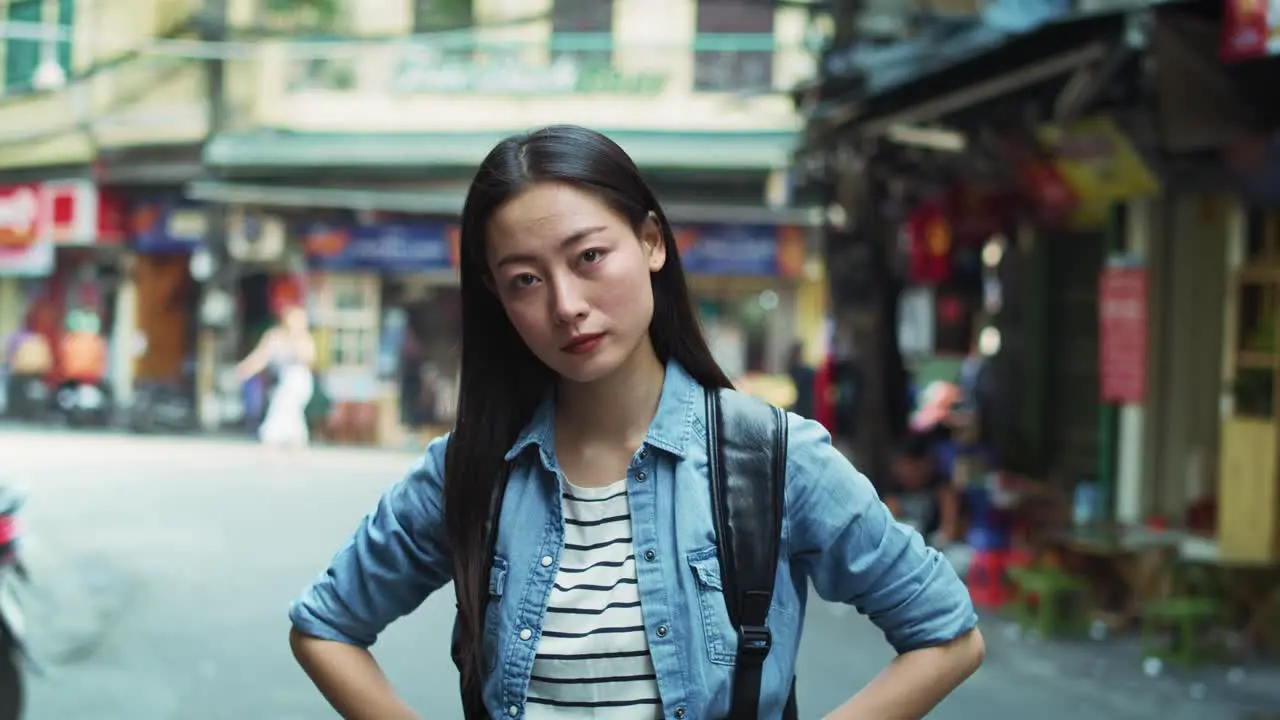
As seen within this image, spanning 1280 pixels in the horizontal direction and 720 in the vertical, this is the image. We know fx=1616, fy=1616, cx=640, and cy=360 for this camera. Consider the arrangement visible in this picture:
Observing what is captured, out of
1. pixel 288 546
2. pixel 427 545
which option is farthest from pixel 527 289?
pixel 288 546

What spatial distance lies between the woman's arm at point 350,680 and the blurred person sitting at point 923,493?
9.14 m

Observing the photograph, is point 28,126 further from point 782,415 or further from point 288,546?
point 782,415

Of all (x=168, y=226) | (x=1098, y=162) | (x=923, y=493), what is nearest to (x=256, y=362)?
(x=168, y=226)

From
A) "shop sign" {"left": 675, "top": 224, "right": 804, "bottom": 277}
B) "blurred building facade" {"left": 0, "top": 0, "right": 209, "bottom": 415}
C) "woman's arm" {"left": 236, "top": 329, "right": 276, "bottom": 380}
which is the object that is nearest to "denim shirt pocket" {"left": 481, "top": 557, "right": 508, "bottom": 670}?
"blurred building facade" {"left": 0, "top": 0, "right": 209, "bottom": 415}

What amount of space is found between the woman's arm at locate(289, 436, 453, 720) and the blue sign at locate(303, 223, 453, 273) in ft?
62.2

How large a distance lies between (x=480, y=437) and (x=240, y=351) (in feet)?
68.6

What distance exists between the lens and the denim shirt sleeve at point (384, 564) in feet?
6.75

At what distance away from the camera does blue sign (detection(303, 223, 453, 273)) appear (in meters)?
21.0

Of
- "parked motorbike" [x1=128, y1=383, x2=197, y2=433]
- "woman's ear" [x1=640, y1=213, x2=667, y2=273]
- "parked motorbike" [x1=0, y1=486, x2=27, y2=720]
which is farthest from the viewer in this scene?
"parked motorbike" [x1=128, y1=383, x2=197, y2=433]

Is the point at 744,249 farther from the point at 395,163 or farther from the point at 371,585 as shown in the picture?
the point at 371,585

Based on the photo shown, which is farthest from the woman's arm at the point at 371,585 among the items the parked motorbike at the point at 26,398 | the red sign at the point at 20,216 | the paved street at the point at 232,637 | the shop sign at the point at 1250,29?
the parked motorbike at the point at 26,398

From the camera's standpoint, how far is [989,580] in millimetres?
9602

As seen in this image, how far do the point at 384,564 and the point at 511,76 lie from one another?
19597 mm

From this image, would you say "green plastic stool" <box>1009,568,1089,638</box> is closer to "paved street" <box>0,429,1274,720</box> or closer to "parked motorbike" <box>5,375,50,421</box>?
"paved street" <box>0,429,1274,720</box>
